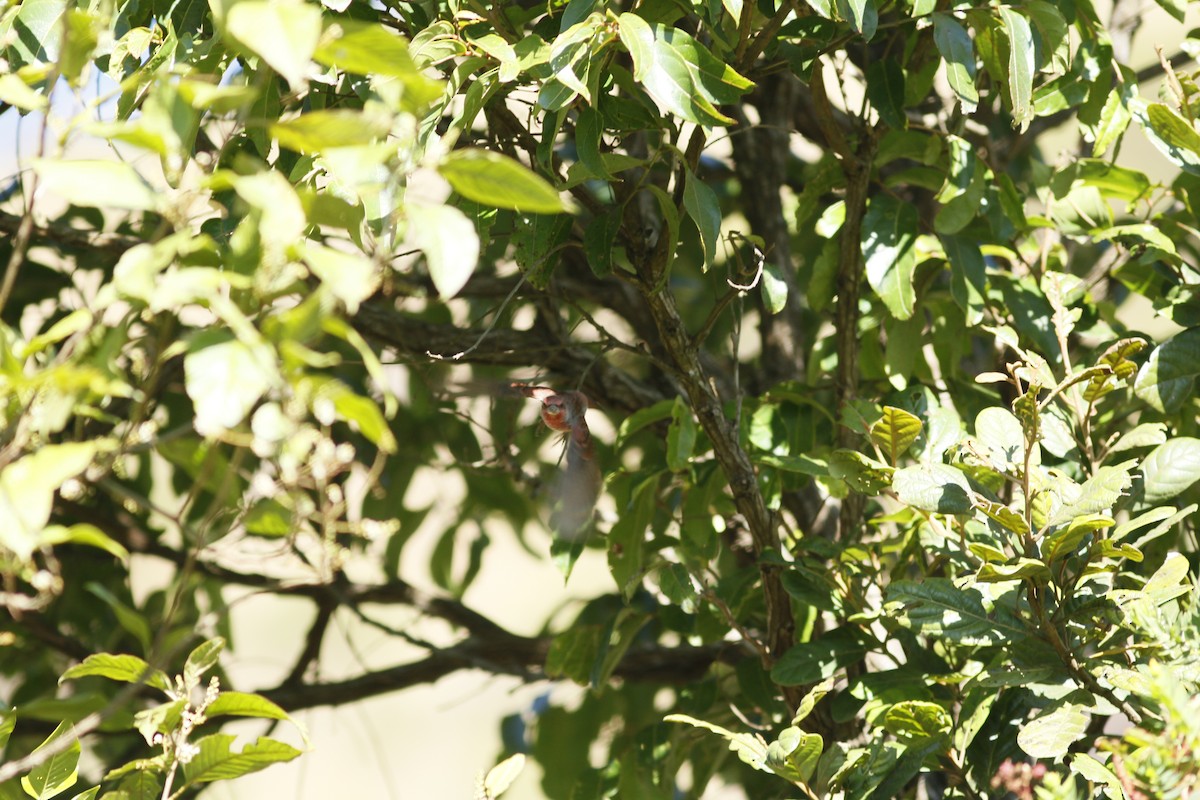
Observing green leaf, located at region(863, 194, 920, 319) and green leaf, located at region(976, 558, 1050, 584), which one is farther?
green leaf, located at region(863, 194, 920, 319)

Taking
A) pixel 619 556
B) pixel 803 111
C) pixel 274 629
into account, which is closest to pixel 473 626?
pixel 619 556

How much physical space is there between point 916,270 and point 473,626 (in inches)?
26.3

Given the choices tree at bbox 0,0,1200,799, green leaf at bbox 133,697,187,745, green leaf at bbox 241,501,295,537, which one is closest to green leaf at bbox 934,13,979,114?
tree at bbox 0,0,1200,799

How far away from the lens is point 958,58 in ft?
2.69

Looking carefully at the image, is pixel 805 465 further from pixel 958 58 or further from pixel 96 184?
pixel 96 184

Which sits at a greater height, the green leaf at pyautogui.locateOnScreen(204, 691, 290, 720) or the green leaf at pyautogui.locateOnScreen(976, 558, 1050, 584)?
the green leaf at pyautogui.locateOnScreen(976, 558, 1050, 584)

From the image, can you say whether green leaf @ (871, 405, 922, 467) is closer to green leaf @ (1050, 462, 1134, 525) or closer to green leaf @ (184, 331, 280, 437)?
green leaf @ (1050, 462, 1134, 525)

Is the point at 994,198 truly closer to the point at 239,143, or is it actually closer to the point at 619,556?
the point at 619,556

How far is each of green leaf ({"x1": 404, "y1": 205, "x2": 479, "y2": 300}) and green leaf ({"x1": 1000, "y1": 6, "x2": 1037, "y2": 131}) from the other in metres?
0.47

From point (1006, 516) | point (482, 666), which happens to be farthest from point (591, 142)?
point (482, 666)

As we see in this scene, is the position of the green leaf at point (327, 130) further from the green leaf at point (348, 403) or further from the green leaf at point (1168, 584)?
the green leaf at point (1168, 584)

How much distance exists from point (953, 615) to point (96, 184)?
0.57m

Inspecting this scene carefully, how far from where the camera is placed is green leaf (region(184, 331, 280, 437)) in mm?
423

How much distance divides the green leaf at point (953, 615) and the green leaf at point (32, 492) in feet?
1.71
